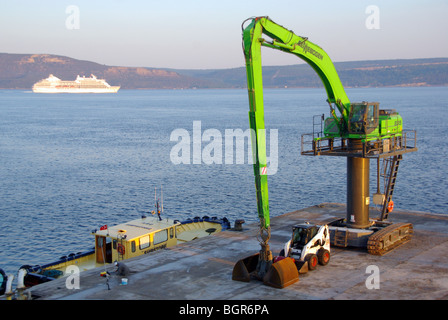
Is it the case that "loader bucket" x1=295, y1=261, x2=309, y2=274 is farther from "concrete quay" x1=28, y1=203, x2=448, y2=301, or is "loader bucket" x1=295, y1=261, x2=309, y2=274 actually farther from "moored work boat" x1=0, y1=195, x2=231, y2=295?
"moored work boat" x1=0, y1=195, x2=231, y2=295

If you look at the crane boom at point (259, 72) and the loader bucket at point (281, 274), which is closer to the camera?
the loader bucket at point (281, 274)

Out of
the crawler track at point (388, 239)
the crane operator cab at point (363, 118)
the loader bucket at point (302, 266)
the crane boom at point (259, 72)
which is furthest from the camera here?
the crane operator cab at point (363, 118)

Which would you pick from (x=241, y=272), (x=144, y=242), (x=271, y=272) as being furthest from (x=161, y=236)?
(x=271, y=272)

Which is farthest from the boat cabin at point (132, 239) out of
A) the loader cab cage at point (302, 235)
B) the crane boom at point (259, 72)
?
the crane boom at point (259, 72)

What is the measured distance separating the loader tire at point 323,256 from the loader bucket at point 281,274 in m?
2.39

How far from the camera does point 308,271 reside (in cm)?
2248

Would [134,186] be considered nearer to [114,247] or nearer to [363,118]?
[114,247]

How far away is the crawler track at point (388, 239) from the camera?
2458cm

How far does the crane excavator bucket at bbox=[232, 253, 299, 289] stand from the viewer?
2055 centimetres

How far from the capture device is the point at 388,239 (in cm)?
2522

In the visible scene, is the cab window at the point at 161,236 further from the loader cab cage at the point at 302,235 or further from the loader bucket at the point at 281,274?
the loader bucket at the point at 281,274

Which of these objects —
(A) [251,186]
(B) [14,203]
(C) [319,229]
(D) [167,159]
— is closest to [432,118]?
(D) [167,159]

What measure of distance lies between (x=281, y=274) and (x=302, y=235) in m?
3.33

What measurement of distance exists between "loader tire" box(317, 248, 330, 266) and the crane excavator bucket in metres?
2.25
